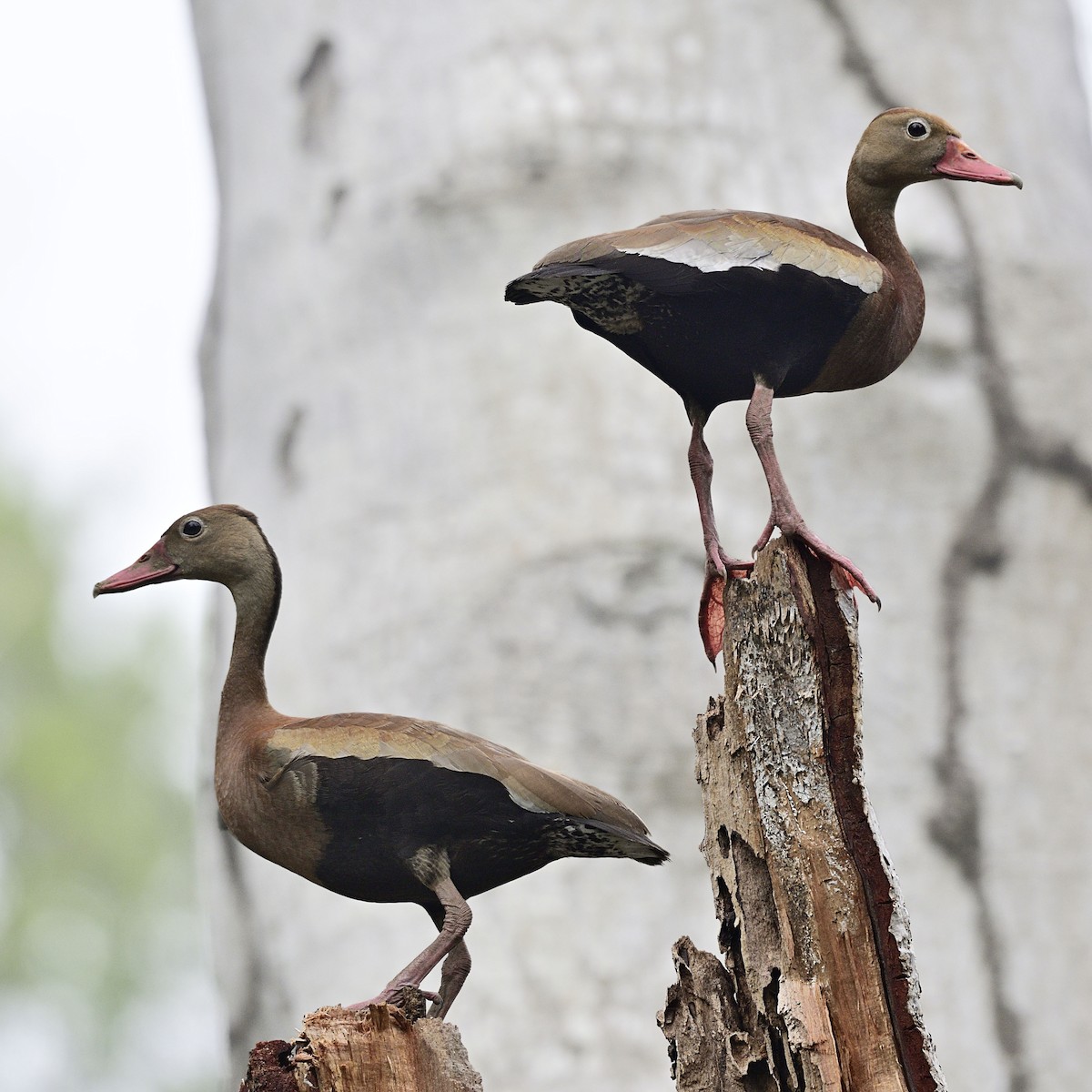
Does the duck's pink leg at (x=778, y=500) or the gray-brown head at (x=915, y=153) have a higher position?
the gray-brown head at (x=915, y=153)

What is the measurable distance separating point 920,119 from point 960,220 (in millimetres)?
2446

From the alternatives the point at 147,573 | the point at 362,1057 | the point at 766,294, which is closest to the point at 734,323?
the point at 766,294

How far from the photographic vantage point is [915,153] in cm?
224

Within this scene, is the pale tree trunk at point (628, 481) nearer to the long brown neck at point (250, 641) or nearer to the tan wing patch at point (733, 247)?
the long brown neck at point (250, 641)

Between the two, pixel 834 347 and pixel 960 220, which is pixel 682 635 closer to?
pixel 960 220

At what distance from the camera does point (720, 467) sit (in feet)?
14.3

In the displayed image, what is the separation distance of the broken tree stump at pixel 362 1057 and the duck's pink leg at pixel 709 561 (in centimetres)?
69

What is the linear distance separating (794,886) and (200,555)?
3.07 ft

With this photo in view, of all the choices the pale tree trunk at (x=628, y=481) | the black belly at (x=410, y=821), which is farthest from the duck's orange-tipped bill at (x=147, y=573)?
the pale tree trunk at (x=628, y=481)

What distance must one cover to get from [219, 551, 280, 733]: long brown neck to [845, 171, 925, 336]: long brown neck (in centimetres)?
96

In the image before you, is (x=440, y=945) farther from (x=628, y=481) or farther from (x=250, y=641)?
(x=628, y=481)

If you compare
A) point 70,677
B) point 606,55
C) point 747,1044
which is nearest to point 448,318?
point 606,55

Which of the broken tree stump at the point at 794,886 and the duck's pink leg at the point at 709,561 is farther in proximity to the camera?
the duck's pink leg at the point at 709,561

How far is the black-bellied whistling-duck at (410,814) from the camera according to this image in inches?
82.3
